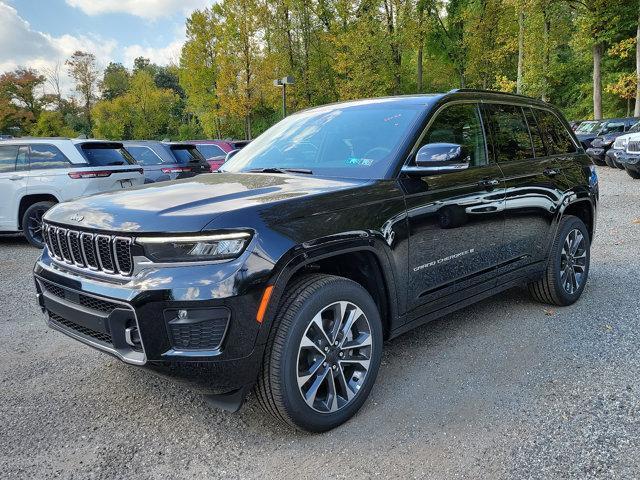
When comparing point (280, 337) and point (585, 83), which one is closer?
point (280, 337)

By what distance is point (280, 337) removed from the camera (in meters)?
2.53

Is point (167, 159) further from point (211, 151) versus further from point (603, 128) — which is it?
point (603, 128)

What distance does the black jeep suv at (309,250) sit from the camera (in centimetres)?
238

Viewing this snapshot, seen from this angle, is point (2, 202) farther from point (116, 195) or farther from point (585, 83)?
point (585, 83)

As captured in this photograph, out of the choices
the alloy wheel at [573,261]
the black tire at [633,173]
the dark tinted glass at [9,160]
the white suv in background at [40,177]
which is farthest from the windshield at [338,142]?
the black tire at [633,173]

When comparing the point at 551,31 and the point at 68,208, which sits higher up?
the point at 551,31

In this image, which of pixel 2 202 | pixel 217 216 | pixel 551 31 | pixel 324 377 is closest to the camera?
pixel 217 216

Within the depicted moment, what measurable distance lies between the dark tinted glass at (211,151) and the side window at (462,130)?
11255 mm

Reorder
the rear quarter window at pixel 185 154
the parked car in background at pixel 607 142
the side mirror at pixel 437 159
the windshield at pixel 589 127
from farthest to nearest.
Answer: the windshield at pixel 589 127 → the parked car in background at pixel 607 142 → the rear quarter window at pixel 185 154 → the side mirror at pixel 437 159

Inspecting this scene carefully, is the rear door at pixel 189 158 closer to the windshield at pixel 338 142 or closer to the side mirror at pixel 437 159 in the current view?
the windshield at pixel 338 142

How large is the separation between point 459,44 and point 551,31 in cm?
603

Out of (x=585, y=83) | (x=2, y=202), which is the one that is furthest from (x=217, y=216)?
(x=585, y=83)

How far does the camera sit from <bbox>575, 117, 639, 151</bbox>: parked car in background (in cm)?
2094

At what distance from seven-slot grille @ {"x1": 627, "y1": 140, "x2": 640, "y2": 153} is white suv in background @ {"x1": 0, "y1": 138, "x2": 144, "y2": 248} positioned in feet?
46.1
